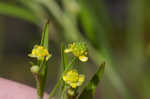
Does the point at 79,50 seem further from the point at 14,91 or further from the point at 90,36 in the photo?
the point at 90,36

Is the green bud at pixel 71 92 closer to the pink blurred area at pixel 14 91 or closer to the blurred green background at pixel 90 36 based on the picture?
the pink blurred area at pixel 14 91

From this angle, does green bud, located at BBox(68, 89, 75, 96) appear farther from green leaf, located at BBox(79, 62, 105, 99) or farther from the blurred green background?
the blurred green background

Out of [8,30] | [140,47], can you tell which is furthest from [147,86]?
[8,30]

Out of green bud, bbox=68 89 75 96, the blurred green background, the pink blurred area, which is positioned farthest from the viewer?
the blurred green background

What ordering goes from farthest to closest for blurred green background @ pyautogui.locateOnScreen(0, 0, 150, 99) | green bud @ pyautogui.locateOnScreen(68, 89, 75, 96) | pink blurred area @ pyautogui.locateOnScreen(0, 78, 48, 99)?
blurred green background @ pyautogui.locateOnScreen(0, 0, 150, 99)
pink blurred area @ pyautogui.locateOnScreen(0, 78, 48, 99)
green bud @ pyautogui.locateOnScreen(68, 89, 75, 96)

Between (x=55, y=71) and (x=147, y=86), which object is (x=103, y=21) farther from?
(x=55, y=71)

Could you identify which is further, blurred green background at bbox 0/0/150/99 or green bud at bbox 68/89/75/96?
blurred green background at bbox 0/0/150/99

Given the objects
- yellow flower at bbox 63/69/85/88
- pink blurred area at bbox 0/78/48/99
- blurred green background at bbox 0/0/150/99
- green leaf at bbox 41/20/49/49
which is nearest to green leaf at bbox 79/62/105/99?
yellow flower at bbox 63/69/85/88

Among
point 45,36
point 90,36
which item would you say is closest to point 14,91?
point 45,36
